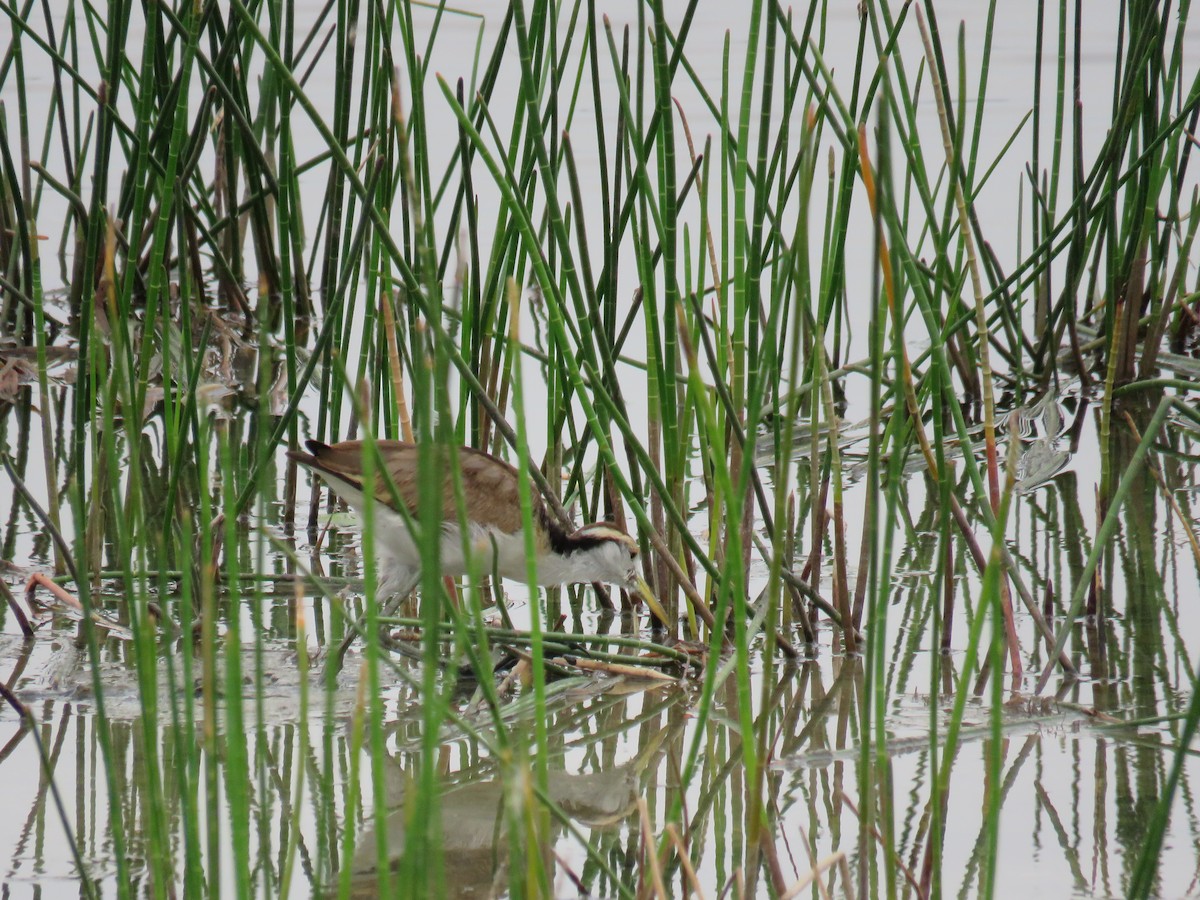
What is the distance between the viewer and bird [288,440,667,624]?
382 cm

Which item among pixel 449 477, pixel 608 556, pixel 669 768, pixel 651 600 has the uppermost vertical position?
pixel 449 477

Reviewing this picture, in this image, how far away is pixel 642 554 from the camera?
3.92 metres

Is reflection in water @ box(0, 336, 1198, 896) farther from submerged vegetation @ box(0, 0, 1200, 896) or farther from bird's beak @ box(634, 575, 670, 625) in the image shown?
bird's beak @ box(634, 575, 670, 625)

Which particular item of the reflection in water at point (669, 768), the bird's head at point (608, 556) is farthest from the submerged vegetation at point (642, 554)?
the bird's head at point (608, 556)

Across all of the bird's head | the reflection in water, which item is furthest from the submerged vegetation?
the bird's head

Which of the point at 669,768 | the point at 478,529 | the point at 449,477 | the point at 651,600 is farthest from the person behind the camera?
the point at 478,529

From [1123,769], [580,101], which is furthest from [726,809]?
[580,101]

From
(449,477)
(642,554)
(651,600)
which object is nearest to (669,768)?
(651,600)

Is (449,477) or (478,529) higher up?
(449,477)

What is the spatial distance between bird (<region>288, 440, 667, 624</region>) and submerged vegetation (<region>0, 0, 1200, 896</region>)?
0.36 ft

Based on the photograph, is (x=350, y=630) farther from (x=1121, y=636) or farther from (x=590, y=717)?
(x=1121, y=636)

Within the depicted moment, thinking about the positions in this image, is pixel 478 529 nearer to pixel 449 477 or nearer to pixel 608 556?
pixel 449 477

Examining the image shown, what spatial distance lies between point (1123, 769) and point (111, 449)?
6.38ft

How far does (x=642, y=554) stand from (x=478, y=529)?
0.54 metres
